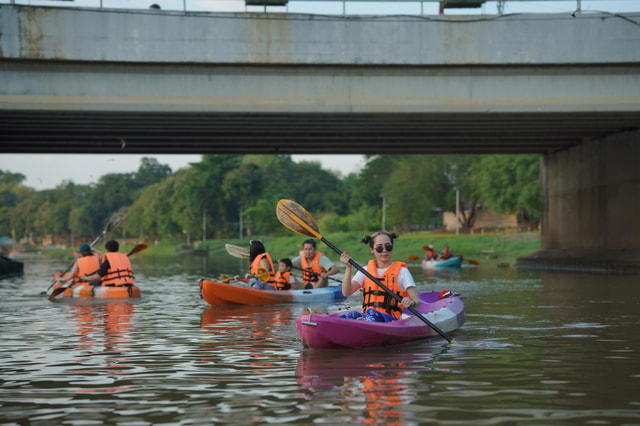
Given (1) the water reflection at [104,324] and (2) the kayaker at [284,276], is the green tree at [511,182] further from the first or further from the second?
(1) the water reflection at [104,324]

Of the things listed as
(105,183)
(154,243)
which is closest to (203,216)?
(154,243)

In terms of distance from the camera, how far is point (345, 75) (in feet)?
79.6

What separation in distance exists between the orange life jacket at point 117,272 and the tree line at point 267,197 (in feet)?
149

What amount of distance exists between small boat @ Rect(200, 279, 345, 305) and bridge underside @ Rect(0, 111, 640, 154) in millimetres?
7134

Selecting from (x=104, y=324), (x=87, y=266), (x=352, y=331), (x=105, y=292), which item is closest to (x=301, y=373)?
(x=352, y=331)

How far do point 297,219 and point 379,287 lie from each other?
6.29 feet

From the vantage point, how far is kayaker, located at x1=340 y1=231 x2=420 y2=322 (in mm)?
10922

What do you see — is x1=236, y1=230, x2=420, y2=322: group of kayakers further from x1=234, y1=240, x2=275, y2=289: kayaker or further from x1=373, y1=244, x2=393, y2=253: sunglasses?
x1=234, y1=240, x2=275, y2=289: kayaker

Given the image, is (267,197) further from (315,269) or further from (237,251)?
(315,269)

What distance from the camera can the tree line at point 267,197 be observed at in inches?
Result: 2913

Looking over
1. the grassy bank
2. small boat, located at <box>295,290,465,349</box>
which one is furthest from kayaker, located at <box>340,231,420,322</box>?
the grassy bank

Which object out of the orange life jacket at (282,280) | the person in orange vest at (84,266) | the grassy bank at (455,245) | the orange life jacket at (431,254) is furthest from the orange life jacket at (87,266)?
the grassy bank at (455,245)

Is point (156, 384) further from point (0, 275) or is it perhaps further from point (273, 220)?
point (273, 220)

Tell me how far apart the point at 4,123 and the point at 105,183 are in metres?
128
